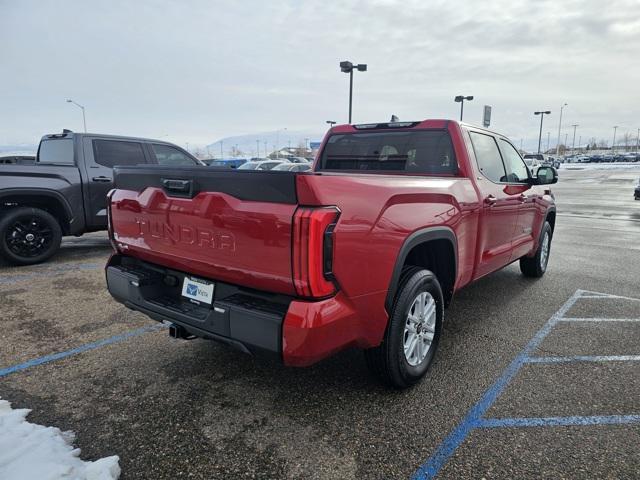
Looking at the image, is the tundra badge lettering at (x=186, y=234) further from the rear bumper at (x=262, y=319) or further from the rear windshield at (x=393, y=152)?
the rear windshield at (x=393, y=152)

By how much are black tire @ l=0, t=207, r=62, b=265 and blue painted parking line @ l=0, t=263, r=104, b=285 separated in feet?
1.17

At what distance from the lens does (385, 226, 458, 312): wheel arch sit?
290 centimetres

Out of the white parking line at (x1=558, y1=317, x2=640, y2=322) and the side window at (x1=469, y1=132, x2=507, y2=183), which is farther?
the white parking line at (x1=558, y1=317, x2=640, y2=322)

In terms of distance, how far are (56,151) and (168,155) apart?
1739 millimetres

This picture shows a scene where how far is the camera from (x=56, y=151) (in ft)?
24.4

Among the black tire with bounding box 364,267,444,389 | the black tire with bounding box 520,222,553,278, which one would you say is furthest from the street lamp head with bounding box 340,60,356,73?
the black tire with bounding box 364,267,444,389

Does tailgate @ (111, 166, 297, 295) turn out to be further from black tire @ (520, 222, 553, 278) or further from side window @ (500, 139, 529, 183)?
black tire @ (520, 222, 553, 278)

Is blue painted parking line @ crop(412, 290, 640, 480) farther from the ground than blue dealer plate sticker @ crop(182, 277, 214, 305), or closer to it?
closer to it

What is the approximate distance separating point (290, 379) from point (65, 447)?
139 centimetres

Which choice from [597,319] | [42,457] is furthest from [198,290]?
[597,319]

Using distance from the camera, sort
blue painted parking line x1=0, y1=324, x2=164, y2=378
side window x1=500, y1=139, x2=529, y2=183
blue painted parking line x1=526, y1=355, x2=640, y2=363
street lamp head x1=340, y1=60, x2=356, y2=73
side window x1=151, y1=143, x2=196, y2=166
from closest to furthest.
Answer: blue painted parking line x1=0, y1=324, x2=164, y2=378
blue painted parking line x1=526, y1=355, x2=640, y2=363
side window x1=500, y1=139, x2=529, y2=183
side window x1=151, y1=143, x2=196, y2=166
street lamp head x1=340, y1=60, x2=356, y2=73

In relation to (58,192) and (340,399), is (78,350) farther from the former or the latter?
(58,192)

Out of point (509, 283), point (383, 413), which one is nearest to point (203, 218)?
point (383, 413)

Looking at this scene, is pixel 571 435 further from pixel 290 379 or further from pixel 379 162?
pixel 379 162
